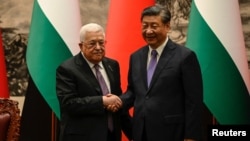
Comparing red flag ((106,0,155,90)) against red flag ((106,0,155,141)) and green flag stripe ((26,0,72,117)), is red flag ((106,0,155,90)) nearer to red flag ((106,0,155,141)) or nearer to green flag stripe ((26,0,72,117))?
red flag ((106,0,155,141))

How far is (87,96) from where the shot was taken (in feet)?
10.1

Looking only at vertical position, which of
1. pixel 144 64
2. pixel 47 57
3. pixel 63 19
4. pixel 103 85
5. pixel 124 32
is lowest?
pixel 103 85

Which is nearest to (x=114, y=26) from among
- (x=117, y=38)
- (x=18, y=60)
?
(x=117, y=38)

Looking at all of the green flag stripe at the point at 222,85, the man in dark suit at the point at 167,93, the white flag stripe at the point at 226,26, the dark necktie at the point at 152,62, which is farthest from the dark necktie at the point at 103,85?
the white flag stripe at the point at 226,26

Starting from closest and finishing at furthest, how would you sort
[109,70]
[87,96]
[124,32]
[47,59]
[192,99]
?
[192,99]
[87,96]
[109,70]
[124,32]
[47,59]

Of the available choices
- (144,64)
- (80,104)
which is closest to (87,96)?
(80,104)

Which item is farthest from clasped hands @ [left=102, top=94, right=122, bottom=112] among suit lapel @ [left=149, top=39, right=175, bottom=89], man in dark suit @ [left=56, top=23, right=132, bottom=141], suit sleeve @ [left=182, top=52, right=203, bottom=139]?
suit sleeve @ [left=182, top=52, right=203, bottom=139]

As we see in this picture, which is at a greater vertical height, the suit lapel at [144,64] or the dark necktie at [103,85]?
the suit lapel at [144,64]

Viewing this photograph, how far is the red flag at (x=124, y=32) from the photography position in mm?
4043

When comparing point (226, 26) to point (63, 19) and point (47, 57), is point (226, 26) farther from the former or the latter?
point (47, 57)

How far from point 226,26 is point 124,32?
807 mm

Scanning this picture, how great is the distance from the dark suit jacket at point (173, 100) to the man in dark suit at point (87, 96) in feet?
0.72

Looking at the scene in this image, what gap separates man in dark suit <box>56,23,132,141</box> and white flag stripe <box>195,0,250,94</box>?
3.73 feet

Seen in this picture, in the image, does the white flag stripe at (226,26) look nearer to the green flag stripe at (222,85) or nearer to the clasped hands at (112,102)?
the green flag stripe at (222,85)
